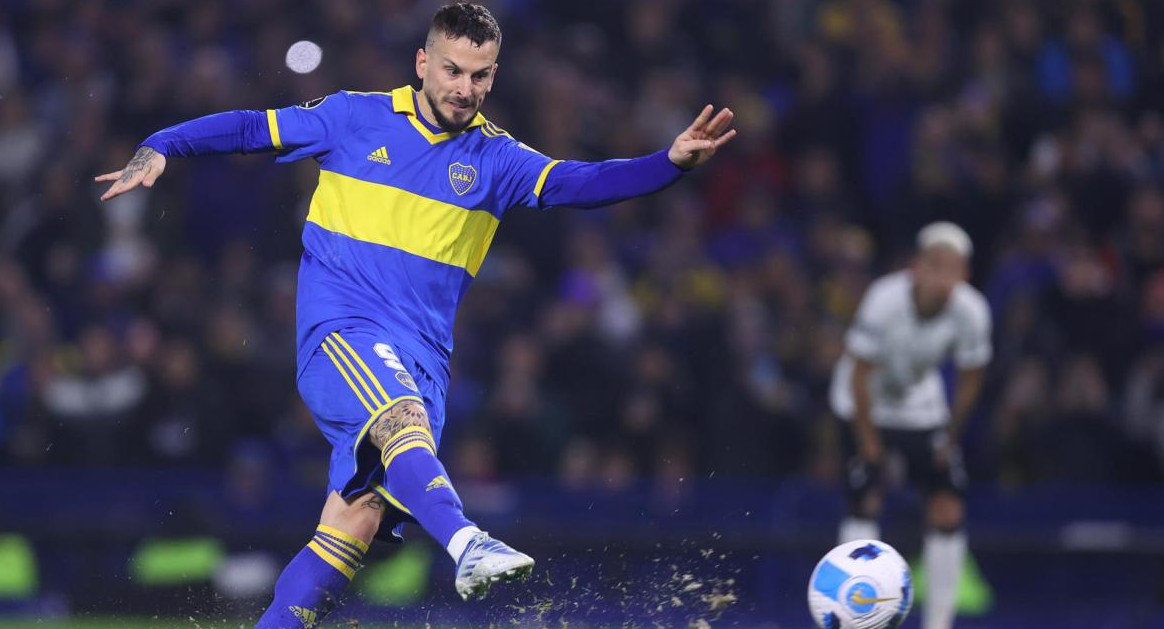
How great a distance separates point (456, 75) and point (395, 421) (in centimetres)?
129

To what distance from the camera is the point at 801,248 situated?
43.3 feet

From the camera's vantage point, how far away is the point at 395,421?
5680 millimetres

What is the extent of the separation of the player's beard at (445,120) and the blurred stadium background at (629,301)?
4.01m

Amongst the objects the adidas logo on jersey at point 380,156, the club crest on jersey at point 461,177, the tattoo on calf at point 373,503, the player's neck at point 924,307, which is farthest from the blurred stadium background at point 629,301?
the adidas logo on jersey at point 380,156

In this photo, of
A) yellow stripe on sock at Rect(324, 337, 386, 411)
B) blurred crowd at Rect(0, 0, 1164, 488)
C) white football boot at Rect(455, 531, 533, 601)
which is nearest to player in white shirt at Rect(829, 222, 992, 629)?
blurred crowd at Rect(0, 0, 1164, 488)

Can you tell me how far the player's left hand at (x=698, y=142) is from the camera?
5.88m

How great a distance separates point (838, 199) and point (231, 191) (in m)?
4.78

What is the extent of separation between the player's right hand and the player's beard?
995 millimetres

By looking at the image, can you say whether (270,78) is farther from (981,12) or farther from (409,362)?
(409,362)

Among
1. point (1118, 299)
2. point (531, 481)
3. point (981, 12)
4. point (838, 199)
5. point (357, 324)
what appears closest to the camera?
point (357, 324)

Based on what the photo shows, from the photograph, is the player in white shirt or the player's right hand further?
the player in white shirt

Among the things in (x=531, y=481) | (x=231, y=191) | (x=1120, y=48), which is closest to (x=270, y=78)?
(x=231, y=191)

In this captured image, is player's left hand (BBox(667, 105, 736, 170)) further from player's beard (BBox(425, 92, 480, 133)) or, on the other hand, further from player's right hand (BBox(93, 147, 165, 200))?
player's right hand (BBox(93, 147, 165, 200))

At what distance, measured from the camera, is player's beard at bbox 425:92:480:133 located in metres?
6.20
